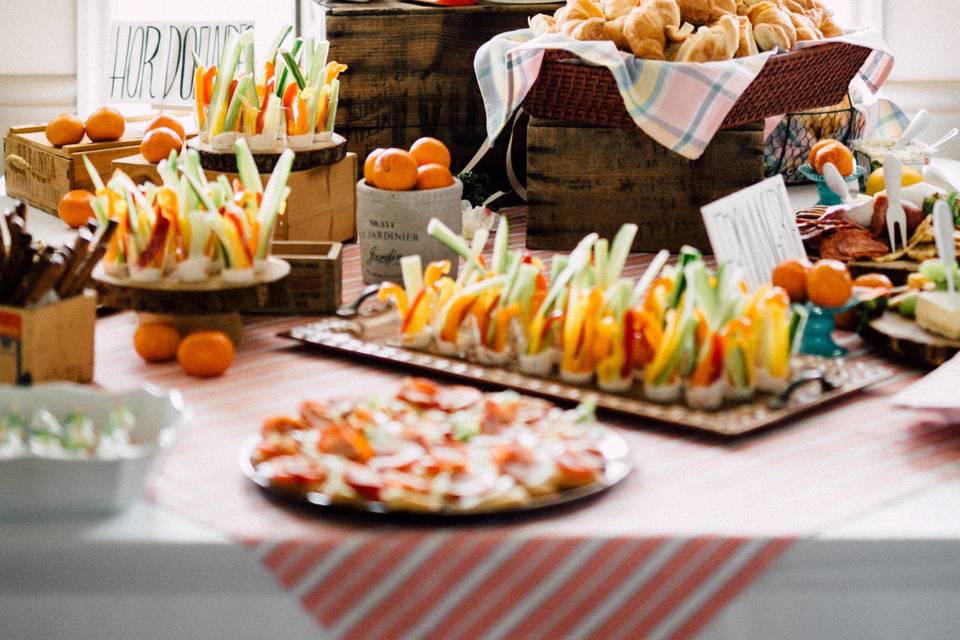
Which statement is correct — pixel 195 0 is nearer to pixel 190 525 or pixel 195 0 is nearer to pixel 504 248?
pixel 504 248

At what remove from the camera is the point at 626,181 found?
2.03 metres

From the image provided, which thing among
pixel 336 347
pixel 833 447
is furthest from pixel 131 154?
pixel 833 447

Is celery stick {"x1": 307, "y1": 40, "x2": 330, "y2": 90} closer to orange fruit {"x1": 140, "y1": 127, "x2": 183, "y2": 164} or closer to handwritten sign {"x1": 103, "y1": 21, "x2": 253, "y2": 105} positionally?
orange fruit {"x1": 140, "y1": 127, "x2": 183, "y2": 164}

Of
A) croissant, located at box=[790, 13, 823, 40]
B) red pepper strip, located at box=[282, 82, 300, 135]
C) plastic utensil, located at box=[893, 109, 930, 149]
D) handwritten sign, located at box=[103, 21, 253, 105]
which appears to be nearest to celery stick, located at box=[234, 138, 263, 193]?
red pepper strip, located at box=[282, 82, 300, 135]

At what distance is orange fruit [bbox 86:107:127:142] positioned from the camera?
2.19m

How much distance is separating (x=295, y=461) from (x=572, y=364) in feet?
1.09

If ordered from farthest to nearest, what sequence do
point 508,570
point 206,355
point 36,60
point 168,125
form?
point 36,60 < point 168,125 < point 206,355 < point 508,570

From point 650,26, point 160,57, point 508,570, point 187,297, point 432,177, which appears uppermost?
point 650,26

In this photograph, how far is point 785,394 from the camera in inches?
51.8

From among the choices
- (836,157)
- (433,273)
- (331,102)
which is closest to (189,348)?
(433,273)

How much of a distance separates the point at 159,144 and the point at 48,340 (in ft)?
2.39

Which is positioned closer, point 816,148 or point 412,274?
point 412,274

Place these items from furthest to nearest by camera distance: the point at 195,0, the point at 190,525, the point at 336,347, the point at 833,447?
the point at 195,0 < the point at 336,347 < the point at 833,447 < the point at 190,525

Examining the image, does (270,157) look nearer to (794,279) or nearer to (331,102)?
(331,102)
